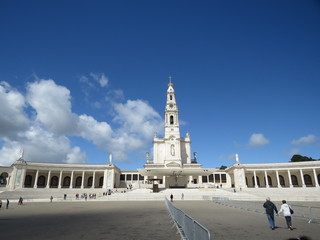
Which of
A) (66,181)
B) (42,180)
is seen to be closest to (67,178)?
(66,181)

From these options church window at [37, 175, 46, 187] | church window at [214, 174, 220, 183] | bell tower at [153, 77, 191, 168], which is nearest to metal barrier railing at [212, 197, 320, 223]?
bell tower at [153, 77, 191, 168]

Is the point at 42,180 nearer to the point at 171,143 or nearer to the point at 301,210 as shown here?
the point at 171,143

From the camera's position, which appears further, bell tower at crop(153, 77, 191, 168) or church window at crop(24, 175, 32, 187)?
bell tower at crop(153, 77, 191, 168)

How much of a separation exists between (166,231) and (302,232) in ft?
20.1

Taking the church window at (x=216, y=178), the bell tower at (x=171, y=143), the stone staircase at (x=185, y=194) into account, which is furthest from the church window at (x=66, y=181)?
the church window at (x=216, y=178)

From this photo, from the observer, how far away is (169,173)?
5041 cm

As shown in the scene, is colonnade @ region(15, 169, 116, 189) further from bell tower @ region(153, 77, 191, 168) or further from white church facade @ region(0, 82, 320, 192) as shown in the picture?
bell tower @ region(153, 77, 191, 168)

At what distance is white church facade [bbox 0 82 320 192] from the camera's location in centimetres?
5562

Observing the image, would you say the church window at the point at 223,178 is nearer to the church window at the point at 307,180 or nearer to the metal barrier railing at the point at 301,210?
the church window at the point at 307,180

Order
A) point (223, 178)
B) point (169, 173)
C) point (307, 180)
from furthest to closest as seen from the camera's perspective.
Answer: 1. point (223, 178)
2. point (307, 180)
3. point (169, 173)

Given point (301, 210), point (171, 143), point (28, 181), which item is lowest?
point (301, 210)

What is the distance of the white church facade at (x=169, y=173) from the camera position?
55.6 m

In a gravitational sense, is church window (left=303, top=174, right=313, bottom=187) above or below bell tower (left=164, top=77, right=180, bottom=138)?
below

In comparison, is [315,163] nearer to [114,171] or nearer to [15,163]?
[114,171]
